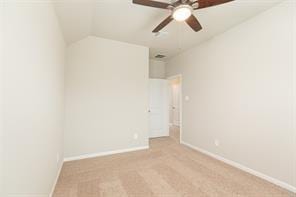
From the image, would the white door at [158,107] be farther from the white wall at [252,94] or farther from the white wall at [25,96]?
the white wall at [25,96]

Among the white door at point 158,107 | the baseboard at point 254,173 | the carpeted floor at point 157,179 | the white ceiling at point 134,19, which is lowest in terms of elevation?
the carpeted floor at point 157,179

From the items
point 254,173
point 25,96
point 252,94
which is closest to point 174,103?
point 252,94

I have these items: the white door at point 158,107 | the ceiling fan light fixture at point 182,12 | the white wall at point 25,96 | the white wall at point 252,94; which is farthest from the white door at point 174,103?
the white wall at point 25,96

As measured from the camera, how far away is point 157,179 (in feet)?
7.60

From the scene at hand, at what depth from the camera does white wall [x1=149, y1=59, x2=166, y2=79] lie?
5109mm

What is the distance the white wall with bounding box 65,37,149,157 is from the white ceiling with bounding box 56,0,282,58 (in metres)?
0.33

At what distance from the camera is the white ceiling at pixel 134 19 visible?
2.14 meters

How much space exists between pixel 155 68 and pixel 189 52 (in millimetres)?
1469

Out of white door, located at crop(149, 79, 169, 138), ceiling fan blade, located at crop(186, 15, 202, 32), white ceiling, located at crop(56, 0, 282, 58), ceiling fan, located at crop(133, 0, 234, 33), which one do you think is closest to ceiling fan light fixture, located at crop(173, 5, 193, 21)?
ceiling fan, located at crop(133, 0, 234, 33)

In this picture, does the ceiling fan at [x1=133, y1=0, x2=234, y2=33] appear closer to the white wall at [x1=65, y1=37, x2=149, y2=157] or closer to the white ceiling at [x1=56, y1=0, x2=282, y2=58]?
the white ceiling at [x1=56, y1=0, x2=282, y2=58]

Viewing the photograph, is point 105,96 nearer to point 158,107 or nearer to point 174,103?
point 158,107

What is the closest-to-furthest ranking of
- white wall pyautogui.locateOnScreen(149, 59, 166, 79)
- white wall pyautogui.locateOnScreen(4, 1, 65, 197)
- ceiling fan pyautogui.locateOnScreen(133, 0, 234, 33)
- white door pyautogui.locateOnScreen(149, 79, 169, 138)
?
1. white wall pyautogui.locateOnScreen(4, 1, 65, 197)
2. ceiling fan pyautogui.locateOnScreen(133, 0, 234, 33)
3. white door pyautogui.locateOnScreen(149, 79, 169, 138)
4. white wall pyautogui.locateOnScreen(149, 59, 166, 79)

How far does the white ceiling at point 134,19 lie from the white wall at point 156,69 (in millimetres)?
1601

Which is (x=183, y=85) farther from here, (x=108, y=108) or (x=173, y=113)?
(x=173, y=113)
